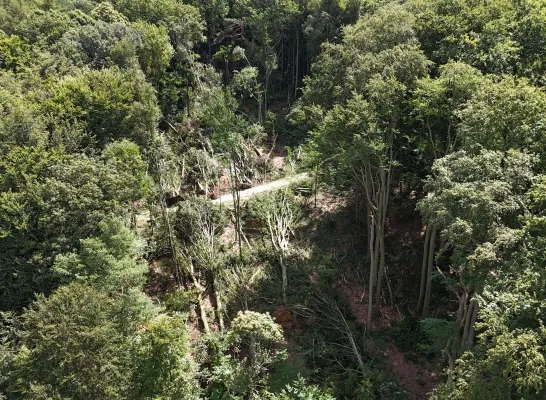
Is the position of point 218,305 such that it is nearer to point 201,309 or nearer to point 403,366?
point 201,309

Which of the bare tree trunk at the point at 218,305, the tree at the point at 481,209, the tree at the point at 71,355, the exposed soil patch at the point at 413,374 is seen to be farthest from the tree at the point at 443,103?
the tree at the point at 71,355

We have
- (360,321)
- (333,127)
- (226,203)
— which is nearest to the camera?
(333,127)

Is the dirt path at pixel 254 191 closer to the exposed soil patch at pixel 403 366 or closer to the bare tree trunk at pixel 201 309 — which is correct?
the bare tree trunk at pixel 201 309

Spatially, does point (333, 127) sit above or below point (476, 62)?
below

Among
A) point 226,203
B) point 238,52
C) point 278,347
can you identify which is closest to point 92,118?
point 226,203

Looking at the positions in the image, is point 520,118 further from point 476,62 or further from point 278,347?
point 278,347

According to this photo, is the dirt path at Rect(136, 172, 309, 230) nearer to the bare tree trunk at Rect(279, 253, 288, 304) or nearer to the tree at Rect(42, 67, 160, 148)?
the tree at Rect(42, 67, 160, 148)
